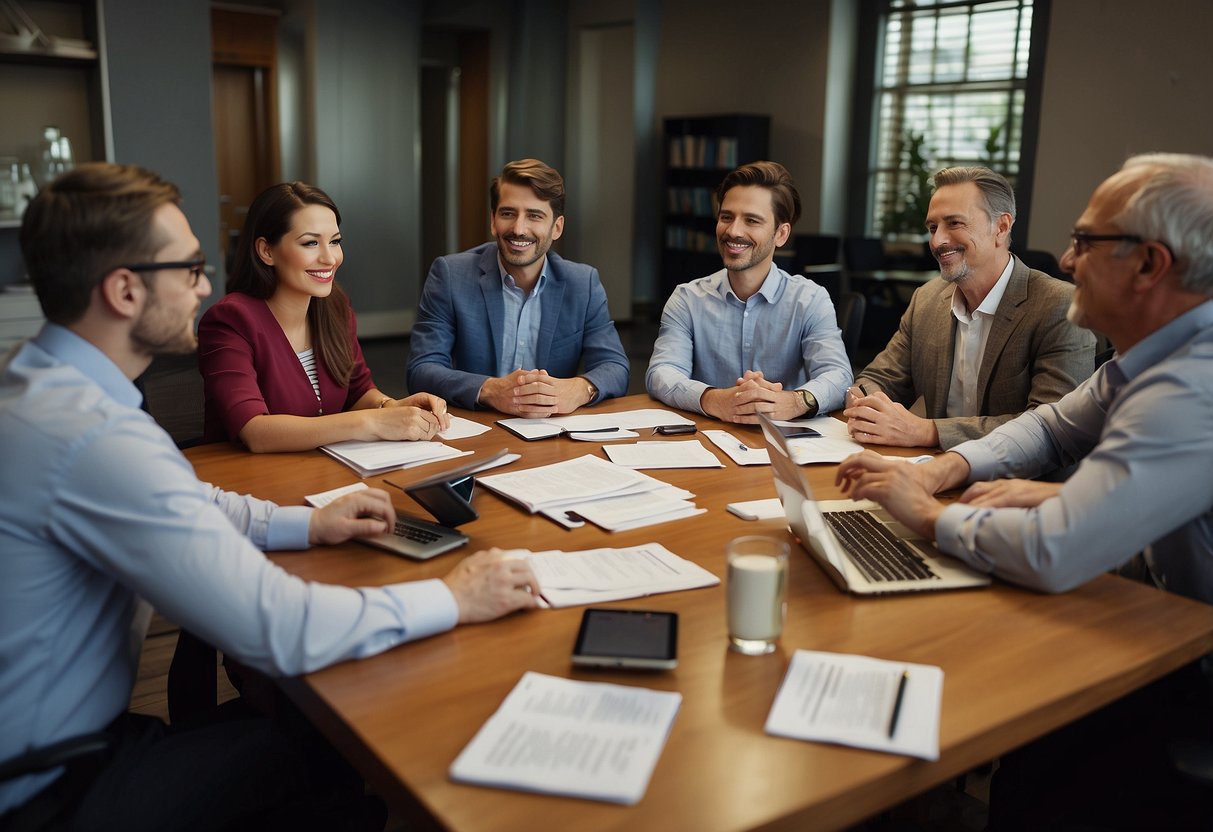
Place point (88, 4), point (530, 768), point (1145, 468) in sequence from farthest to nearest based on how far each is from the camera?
point (88, 4), point (1145, 468), point (530, 768)

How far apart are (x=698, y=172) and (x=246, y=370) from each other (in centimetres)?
779

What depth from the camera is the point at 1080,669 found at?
1.31 metres

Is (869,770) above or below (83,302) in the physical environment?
below

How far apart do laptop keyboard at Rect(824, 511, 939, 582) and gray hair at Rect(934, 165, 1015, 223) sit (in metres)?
1.20

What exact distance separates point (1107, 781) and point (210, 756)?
4.19 feet

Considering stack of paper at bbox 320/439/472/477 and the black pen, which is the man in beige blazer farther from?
the black pen

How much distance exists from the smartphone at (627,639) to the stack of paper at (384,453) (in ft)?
2.75

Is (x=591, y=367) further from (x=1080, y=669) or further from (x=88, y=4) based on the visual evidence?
(x=88, y=4)

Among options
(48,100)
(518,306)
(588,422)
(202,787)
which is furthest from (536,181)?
(48,100)

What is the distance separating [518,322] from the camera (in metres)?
3.11

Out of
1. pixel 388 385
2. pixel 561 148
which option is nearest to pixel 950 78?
pixel 561 148

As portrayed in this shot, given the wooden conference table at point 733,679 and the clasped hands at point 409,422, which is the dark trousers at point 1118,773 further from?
the clasped hands at point 409,422

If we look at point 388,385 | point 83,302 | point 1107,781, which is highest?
point 83,302

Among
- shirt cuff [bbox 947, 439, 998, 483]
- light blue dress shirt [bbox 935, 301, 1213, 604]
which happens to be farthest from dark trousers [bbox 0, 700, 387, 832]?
shirt cuff [bbox 947, 439, 998, 483]
